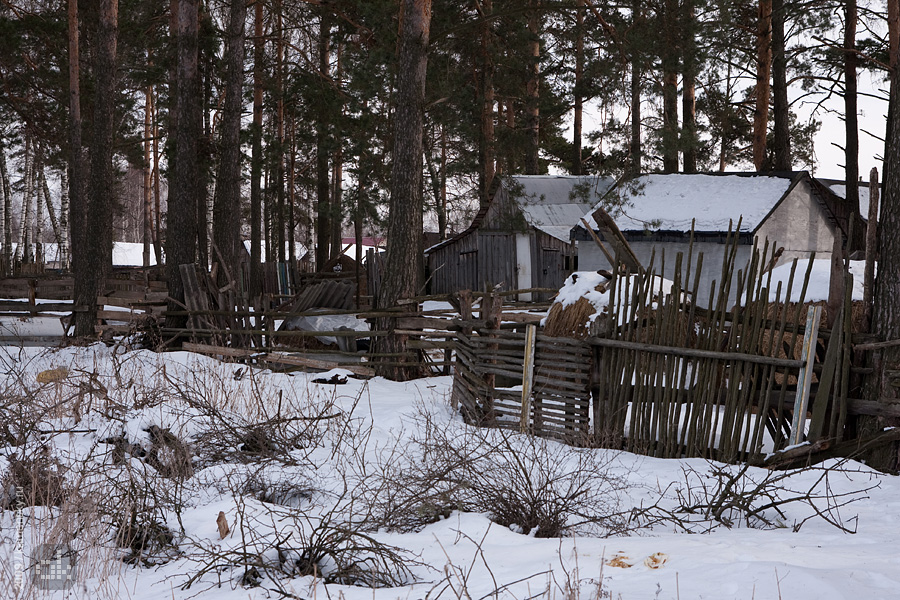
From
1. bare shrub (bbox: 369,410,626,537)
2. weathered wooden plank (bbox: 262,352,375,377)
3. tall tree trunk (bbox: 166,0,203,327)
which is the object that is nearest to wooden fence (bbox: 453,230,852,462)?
bare shrub (bbox: 369,410,626,537)

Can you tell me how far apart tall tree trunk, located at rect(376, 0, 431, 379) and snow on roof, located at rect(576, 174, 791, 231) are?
302 inches

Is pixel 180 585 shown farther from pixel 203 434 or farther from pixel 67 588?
pixel 203 434

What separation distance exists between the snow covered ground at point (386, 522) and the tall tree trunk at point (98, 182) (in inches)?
318

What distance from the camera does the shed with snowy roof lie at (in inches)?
701

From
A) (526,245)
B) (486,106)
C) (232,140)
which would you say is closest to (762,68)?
(486,106)

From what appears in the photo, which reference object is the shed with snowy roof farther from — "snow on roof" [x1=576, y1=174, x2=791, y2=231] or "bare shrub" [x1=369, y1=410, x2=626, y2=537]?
"bare shrub" [x1=369, y1=410, x2=626, y2=537]

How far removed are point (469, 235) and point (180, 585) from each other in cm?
2238

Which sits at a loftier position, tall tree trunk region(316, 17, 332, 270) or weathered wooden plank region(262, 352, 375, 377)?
tall tree trunk region(316, 17, 332, 270)

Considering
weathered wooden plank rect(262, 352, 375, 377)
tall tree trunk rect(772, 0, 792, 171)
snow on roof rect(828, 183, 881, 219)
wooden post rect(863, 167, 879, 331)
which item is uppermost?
tall tree trunk rect(772, 0, 792, 171)

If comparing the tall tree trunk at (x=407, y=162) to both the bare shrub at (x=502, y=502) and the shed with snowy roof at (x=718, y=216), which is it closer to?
the bare shrub at (x=502, y=502)

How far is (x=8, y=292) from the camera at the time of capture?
1992 cm

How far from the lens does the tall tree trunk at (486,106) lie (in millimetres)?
20281

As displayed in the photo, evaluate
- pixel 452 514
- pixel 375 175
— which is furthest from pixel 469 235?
pixel 452 514

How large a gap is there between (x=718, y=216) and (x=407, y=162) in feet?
32.3
